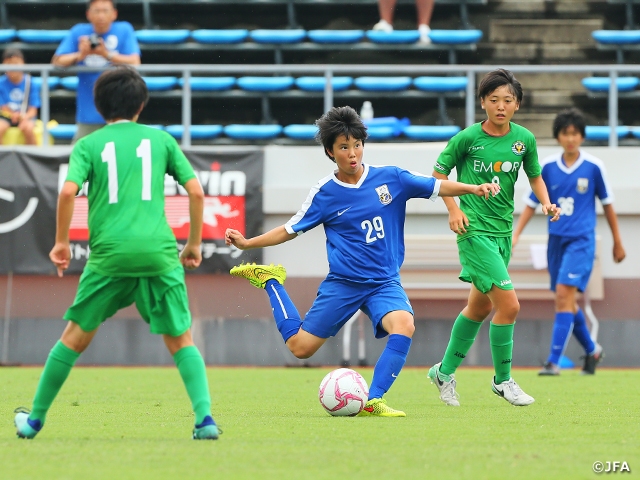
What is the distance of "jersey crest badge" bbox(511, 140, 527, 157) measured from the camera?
7655 millimetres

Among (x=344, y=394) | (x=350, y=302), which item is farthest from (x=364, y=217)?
(x=344, y=394)

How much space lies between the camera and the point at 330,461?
15.0 ft

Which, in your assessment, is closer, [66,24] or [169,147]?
[169,147]

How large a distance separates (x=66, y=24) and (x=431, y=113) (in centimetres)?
648

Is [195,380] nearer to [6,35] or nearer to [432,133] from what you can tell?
[432,133]

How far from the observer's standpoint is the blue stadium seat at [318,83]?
1369 cm

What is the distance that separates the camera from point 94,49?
477 inches

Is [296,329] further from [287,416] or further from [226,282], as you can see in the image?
[226,282]

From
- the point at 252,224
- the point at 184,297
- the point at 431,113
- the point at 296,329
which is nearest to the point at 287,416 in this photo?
the point at 296,329

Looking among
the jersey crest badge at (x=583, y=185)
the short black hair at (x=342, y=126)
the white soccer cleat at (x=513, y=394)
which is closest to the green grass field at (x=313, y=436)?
the white soccer cleat at (x=513, y=394)

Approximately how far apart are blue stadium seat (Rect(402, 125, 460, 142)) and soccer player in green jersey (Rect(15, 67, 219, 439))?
8579mm

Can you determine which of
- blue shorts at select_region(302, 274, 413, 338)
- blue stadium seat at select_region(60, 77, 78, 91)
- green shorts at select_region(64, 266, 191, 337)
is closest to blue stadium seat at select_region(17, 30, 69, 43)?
blue stadium seat at select_region(60, 77, 78, 91)

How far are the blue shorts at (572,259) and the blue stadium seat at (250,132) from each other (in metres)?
4.59

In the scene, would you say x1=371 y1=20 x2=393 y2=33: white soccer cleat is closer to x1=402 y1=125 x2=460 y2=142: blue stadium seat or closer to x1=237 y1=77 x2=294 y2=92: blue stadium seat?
x1=237 y1=77 x2=294 y2=92: blue stadium seat
